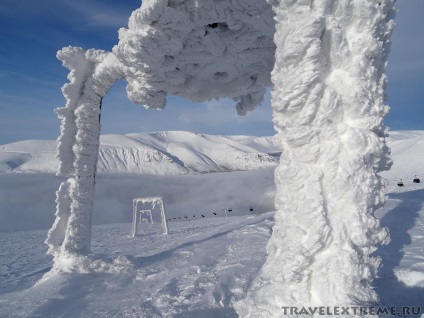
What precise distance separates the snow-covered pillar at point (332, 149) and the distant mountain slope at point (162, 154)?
74.1m

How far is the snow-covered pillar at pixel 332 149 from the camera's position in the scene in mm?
2258

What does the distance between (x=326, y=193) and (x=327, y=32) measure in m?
1.25

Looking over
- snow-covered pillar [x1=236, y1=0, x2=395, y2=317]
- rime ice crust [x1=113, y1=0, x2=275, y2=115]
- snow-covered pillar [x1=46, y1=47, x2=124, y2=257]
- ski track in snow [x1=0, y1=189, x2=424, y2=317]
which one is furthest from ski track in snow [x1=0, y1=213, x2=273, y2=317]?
rime ice crust [x1=113, y1=0, x2=275, y2=115]

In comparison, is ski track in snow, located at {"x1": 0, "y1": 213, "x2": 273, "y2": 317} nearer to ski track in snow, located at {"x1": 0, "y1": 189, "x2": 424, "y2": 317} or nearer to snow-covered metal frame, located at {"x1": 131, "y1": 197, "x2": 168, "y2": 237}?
ski track in snow, located at {"x1": 0, "y1": 189, "x2": 424, "y2": 317}

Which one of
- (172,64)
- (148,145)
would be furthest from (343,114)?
(148,145)

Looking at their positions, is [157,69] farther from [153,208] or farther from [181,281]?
[153,208]

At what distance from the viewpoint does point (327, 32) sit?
2359 millimetres

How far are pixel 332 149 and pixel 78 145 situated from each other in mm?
5878

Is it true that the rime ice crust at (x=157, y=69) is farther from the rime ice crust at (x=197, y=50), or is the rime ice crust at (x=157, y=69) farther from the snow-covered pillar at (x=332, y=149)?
the snow-covered pillar at (x=332, y=149)

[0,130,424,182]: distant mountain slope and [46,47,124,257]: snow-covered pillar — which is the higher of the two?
[0,130,424,182]: distant mountain slope

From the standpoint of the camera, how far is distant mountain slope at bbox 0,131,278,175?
7243cm

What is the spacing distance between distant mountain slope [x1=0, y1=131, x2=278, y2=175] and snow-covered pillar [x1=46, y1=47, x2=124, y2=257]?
6845 centimetres

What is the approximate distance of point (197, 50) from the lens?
16.1 ft

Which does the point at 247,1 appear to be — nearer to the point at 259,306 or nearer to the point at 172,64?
the point at 172,64
